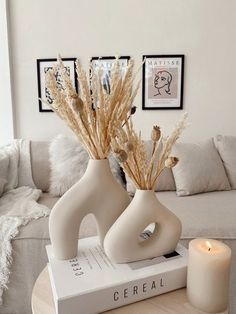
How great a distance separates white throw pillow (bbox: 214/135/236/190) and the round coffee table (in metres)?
1.41

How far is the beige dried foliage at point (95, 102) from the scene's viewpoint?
31.2 inches

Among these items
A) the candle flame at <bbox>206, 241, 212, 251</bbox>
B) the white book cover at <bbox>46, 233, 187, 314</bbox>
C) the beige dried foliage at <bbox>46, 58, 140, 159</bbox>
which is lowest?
the white book cover at <bbox>46, 233, 187, 314</bbox>

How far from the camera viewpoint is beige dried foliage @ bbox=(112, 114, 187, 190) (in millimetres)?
789

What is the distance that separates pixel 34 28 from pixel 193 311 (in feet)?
7.55

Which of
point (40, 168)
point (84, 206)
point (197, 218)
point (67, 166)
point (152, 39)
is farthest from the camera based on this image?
point (152, 39)

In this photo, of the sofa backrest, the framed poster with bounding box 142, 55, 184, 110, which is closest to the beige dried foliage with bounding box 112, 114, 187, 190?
the sofa backrest

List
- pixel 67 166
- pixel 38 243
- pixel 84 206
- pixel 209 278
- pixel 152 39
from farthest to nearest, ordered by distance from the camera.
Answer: pixel 152 39, pixel 67 166, pixel 38 243, pixel 84 206, pixel 209 278

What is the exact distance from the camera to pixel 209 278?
73 cm

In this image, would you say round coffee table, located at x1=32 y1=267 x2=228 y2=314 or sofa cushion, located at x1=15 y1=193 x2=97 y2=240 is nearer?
round coffee table, located at x1=32 y1=267 x2=228 y2=314

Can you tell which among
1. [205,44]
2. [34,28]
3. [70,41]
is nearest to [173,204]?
[205,44]

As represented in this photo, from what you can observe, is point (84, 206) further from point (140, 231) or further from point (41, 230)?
point (41, 230)

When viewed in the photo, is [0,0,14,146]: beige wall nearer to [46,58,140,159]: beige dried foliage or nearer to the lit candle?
[46,58,140,159]: beige dried foliage

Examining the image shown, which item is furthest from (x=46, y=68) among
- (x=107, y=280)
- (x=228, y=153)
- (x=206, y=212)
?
(x=107, y=280)

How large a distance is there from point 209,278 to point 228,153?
5.02ft
